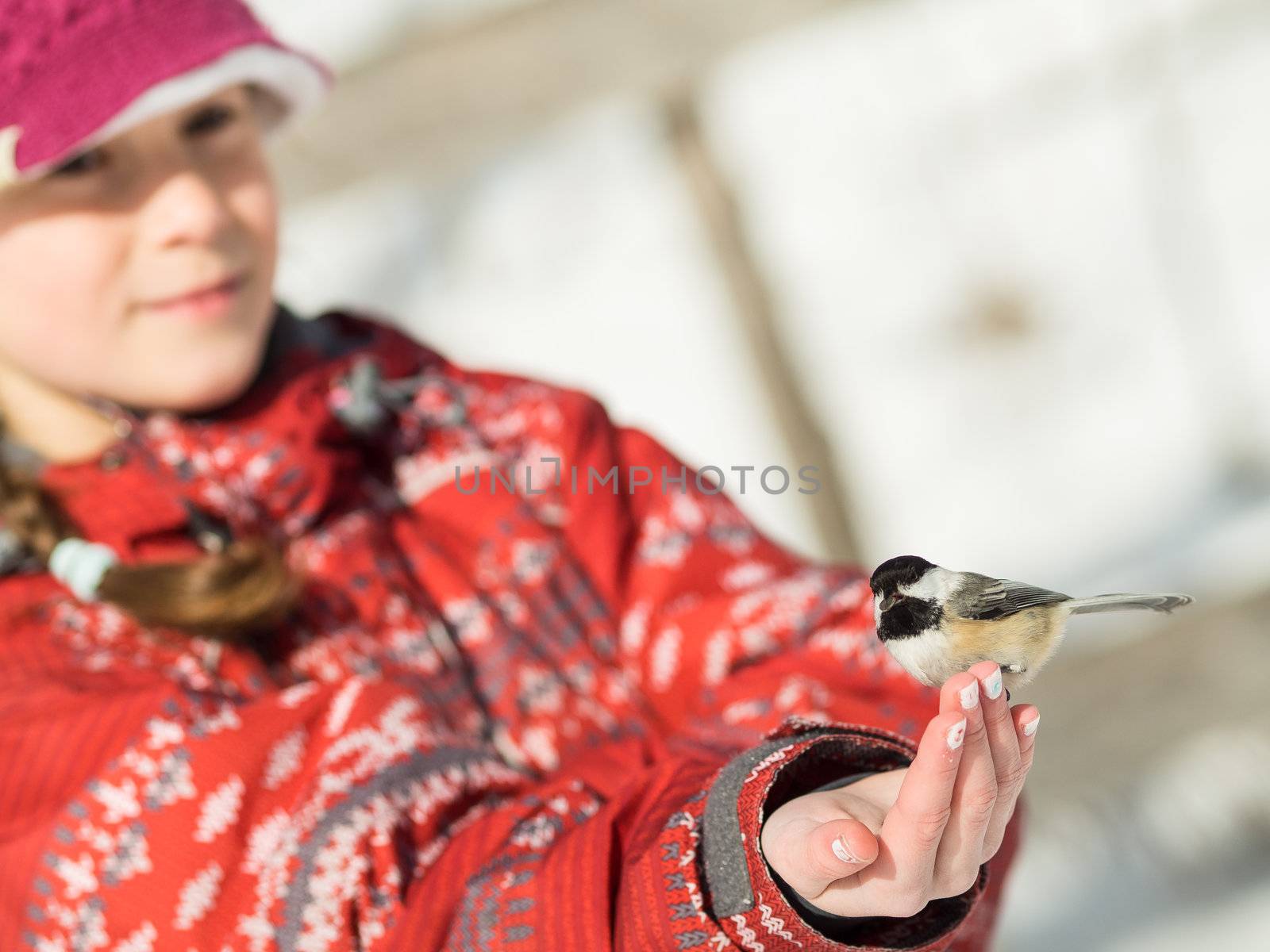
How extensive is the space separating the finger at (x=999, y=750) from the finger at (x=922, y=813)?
15 mm

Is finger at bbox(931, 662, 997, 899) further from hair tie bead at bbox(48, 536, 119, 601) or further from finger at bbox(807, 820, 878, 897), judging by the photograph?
hair tie bead at bbox(48, 536, 119, 601)

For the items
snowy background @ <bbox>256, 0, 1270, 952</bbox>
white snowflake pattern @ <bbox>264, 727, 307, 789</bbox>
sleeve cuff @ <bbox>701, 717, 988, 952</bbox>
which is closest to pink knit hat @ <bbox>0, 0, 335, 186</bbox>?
white snowflake pattern @ <bbox>264, 727, 307, 789</bbox>

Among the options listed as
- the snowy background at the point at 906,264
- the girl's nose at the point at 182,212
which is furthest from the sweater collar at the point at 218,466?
the snowy background at the point at 906,264

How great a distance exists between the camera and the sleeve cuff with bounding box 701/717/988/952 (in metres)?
0.42

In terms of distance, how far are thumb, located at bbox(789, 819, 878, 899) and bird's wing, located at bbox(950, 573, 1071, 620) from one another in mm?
79

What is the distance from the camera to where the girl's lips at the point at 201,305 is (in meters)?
0.65

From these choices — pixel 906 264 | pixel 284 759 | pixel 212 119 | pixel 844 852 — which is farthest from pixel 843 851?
pixel 906 264

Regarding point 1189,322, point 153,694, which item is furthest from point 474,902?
point 1189,322

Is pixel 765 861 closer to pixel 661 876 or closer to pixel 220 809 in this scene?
pixel 661 876

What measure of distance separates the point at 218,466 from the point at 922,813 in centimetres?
46

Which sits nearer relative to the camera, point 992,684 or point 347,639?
point 992,684

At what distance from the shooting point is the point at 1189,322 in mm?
1550

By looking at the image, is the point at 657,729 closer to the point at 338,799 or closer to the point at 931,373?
the point at 338,799

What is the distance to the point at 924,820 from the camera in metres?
0.38
